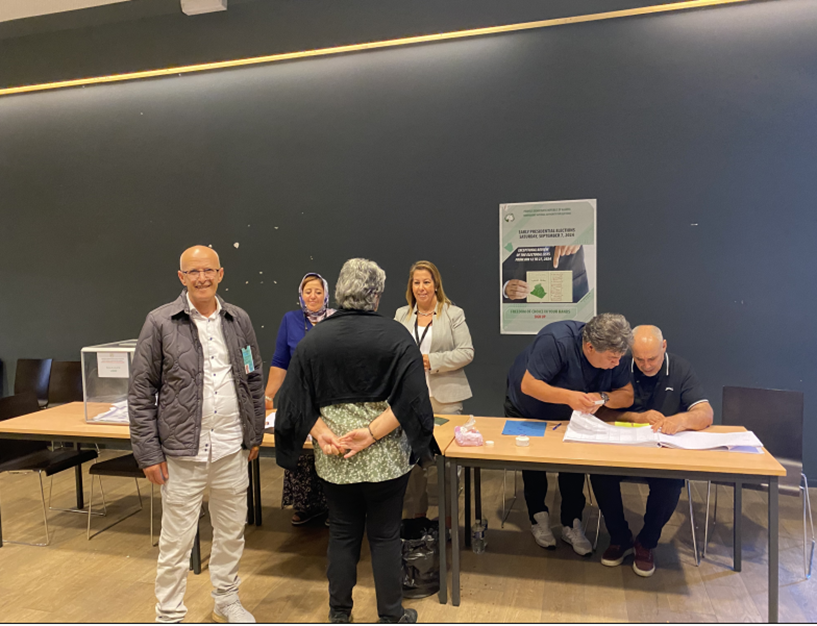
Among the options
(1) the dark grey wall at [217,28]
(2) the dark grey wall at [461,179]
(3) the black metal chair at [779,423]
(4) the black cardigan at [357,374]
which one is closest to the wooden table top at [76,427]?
(4) the black cardigan at [357,374]

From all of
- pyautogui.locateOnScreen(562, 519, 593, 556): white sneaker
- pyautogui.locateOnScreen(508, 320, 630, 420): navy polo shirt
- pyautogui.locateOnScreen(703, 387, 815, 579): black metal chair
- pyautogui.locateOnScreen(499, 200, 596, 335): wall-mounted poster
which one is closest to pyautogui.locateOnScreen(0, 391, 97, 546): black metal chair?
pyautogui.locateOnScreen(508, 320, 630, 420): navy polo shirt

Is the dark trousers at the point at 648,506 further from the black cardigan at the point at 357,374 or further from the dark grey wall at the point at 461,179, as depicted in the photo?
the dark grey wall at the point at 461,179

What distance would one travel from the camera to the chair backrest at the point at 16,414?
369 cm

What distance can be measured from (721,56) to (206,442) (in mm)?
4174

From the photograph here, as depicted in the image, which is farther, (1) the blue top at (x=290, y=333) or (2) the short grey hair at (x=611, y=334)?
(1) the blue top at (x=290, y=333)

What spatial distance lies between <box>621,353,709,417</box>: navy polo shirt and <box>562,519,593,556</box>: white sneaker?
2.56ft

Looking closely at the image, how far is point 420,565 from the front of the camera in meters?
2.77

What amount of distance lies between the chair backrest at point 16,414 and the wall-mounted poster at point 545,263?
3.42 m

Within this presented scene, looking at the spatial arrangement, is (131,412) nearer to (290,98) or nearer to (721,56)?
(290,98)

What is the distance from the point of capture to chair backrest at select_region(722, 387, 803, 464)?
10.3 feet

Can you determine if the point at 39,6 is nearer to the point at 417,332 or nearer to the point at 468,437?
the point at 417,332

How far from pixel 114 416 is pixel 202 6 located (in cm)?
345

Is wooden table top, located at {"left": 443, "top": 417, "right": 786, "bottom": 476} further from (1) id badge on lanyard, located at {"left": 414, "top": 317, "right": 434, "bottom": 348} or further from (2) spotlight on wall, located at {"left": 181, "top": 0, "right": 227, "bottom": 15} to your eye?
(2) spotlight on wall, located at {"left": 181, "top": 0, "right": 227, "bottom": 15}

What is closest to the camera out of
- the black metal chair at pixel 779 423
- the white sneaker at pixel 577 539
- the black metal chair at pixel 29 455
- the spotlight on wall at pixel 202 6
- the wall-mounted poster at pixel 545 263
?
the black metal chair at pixel 779 423
